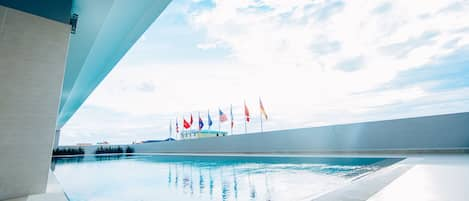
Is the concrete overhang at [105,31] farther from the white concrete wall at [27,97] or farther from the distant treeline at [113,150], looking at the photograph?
the distant treeline at [113,150]

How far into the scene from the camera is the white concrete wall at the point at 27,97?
2.17 meters

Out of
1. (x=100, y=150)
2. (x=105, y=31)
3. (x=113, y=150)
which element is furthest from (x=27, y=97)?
(x=113, y=150)

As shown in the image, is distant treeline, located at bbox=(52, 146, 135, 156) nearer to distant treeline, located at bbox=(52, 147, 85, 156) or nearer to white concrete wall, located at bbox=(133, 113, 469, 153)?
distant treeline, located at bbox=(52, 147, 85, 156)

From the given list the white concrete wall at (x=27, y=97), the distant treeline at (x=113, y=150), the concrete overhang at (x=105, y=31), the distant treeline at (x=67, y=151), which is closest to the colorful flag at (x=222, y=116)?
the distant treeline at (x=113, y=150)

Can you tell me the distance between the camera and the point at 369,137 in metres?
7.38

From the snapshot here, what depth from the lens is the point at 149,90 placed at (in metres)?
11.8

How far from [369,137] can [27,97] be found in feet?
28.8

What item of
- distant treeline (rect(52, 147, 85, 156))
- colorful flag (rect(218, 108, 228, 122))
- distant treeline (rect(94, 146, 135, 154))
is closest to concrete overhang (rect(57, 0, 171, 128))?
colorful flag (rect(218, 108, 228, 122))

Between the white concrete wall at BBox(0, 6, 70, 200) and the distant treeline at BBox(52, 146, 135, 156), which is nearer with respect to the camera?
the white concrete wall at BBox(0, 6, 70, 200)

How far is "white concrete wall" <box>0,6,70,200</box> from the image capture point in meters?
2.17

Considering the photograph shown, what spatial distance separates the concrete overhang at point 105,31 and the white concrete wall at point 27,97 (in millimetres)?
486

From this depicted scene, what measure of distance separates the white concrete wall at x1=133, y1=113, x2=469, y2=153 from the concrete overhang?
24.8 ft

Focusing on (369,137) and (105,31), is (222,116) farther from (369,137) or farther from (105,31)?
(105,31)

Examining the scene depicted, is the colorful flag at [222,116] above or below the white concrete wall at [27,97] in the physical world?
above
